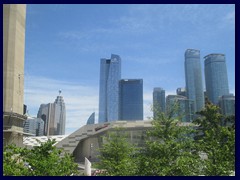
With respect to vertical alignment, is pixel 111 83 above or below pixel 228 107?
above

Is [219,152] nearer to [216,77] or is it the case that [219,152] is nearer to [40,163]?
[40,163]

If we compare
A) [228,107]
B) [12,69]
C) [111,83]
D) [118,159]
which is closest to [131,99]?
[111,83]

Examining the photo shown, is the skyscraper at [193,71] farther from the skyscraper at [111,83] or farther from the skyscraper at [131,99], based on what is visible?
the skyscraper at [111,83]

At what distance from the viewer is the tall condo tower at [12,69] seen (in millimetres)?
22250

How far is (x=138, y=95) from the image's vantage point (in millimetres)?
90812

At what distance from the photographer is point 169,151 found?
900cm

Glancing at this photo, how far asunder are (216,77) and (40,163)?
74447 mm

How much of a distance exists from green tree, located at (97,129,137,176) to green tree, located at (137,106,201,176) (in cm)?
34

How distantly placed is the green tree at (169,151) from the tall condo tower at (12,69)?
48.9 ft

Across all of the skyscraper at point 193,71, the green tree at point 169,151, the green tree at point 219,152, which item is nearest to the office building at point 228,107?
the green tree at point 219,152

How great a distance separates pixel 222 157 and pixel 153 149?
71.5 inches

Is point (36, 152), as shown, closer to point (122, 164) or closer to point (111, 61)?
point (122, 164)

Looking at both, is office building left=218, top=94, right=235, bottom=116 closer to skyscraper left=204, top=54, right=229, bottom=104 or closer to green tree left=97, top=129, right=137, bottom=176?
green tree left=97, top=129, right=137, bottom=176
